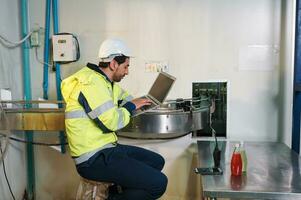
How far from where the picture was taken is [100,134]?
5.92 ft

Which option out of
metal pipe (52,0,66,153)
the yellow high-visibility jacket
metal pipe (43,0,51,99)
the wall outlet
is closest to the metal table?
→ the yellow high-visibility jacket

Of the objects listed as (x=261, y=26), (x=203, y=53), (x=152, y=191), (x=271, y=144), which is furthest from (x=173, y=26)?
(x=152, y=191)

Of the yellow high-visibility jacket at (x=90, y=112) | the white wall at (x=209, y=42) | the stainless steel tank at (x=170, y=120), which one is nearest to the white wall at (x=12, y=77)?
the white wall at (x=209, y=42)

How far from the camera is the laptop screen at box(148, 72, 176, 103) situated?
201cm

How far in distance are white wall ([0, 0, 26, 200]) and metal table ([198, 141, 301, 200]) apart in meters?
1.43

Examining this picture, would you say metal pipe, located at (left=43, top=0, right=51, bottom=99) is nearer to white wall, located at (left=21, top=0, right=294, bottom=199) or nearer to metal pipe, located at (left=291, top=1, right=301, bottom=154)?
white wall, located at (left=21, top=0, right=294, bottom=199)

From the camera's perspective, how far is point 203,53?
8.37ft

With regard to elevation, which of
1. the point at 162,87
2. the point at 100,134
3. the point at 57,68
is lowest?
the point at 100,134

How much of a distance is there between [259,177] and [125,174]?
70cm

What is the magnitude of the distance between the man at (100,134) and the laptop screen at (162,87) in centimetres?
25

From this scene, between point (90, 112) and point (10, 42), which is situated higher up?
point (10, 42)

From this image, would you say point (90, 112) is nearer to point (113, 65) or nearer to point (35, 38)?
point (113, 65)

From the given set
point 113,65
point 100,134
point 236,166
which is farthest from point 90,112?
point 236,166

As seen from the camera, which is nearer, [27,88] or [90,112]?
[90,112]
